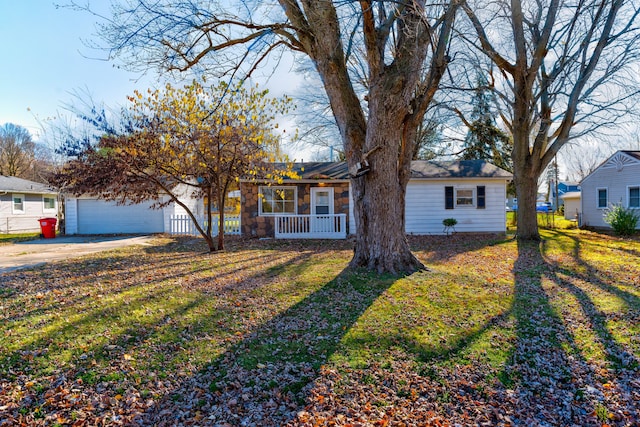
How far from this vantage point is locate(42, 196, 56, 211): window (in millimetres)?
22844

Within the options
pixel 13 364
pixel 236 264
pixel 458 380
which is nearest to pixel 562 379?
pixel 458 380

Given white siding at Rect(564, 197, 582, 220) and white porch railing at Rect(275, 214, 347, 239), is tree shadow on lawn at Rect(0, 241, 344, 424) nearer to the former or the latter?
white porch railing at Rect(275, 214, 347, 239)

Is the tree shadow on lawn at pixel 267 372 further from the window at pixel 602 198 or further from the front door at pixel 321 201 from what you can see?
the window at pixel 602 198

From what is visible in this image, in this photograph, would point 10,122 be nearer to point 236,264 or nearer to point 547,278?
point 236,264

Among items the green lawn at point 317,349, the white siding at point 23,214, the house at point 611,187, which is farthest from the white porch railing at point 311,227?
the white siding at point 23,214

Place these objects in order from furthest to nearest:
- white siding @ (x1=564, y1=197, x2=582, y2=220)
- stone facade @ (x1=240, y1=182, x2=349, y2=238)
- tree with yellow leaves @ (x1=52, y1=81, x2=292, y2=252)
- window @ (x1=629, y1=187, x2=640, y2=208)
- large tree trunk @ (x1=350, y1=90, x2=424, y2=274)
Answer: white siding @ (x1=564, y1=197, x2=582, y2=220) → window @ (x1=629, y1=187, x2=640, y2=208) → stone facade @ (x1=240, y1=182, x2=349, y2=238) → tree with yellow leaves @ (x1=52, y1=81, x2=292, y2=252) → large tree trunk @ (x1=350, y1=90, x2=424, y2=274)

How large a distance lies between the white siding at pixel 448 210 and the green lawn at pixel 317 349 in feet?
28.2

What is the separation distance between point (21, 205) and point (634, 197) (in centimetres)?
3341

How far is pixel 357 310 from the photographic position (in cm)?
504

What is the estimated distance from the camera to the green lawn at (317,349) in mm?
2895

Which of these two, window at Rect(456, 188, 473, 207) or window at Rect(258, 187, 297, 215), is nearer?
window at Rect(258, 187, 297, 215)

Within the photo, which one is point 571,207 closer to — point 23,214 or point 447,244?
point 447,244

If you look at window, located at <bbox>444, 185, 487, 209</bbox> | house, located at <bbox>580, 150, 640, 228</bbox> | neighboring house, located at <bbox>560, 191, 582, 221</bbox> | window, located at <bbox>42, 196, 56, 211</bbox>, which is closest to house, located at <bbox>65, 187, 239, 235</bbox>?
window, located at <bbox>42, 196, 56, 211</bbox>

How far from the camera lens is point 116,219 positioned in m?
17.9
